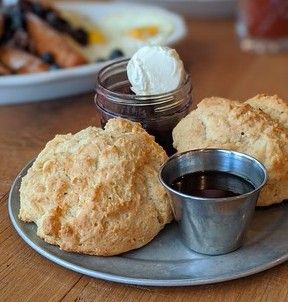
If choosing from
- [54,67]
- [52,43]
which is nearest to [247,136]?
[54,67]

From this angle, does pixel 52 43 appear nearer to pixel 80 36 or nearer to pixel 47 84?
pixel 80 36

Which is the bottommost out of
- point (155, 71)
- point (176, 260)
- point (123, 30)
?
point (123, 30)

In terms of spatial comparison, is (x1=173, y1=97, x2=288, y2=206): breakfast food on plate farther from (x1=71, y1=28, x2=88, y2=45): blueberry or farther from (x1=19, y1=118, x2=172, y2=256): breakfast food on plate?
(x1=71, y1=28, x2=88, y2=45): blueberry

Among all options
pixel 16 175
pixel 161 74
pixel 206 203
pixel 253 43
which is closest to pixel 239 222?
pixel 206 203

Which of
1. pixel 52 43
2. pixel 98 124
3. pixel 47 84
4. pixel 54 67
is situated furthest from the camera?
pixel 52 43

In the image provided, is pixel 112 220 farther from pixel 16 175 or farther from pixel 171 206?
pixel 16 175

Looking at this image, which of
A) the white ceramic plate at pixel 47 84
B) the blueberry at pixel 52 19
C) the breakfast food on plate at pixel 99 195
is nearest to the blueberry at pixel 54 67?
the white ceramic plate at pixel 47 84
